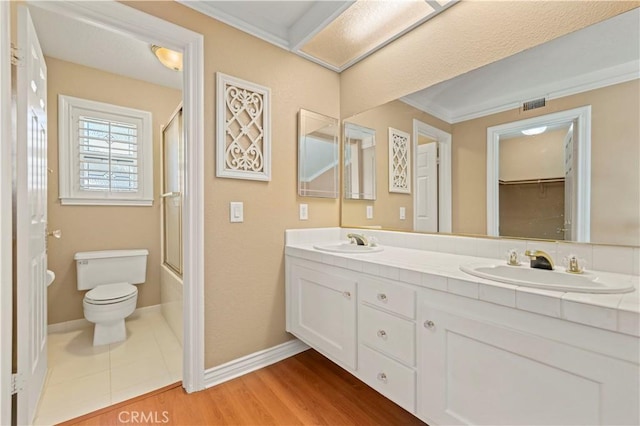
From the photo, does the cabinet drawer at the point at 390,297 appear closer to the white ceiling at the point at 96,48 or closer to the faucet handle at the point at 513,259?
the faucet handle at the point at 513,259

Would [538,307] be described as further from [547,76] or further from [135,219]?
[135,219]

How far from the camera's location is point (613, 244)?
115cm

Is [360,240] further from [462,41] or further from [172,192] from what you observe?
[172,192]

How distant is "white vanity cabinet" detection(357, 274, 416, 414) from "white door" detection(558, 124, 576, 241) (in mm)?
754

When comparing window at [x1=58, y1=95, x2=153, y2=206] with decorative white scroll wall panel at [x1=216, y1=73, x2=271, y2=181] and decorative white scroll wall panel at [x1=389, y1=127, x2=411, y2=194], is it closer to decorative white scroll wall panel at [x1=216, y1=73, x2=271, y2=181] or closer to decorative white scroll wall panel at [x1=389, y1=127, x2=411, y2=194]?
decorative white scroll wall panel at [x1=216, y1=73, x2=271, y2=181]

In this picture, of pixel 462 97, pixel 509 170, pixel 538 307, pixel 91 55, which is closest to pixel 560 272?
pixel 538 307

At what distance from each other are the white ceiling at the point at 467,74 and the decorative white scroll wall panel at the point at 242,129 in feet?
1.35

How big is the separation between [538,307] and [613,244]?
2.04ft

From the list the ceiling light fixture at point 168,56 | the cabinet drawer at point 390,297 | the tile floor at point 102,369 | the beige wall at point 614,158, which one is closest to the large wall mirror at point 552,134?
the beige wall at point 614,158

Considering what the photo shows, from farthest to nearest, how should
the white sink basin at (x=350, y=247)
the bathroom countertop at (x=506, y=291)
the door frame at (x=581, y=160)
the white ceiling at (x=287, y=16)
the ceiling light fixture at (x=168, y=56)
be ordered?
the ceiling light fixture at (x=168, y=56) → the white sink basin at (x=350, y=247) → the white ceiling at (x=287, y=16) → the door frame at (x=581, y=160) → the bathroom countertop at (x=506, y=291)

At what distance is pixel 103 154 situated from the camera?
106 inches

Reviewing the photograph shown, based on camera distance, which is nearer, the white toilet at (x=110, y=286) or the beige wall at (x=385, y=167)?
the beige wall at (x=385, y=167)

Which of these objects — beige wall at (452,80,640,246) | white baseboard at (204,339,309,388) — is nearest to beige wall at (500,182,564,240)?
beige wall at (452,80,640,246)

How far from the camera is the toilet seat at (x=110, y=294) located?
2.21m
